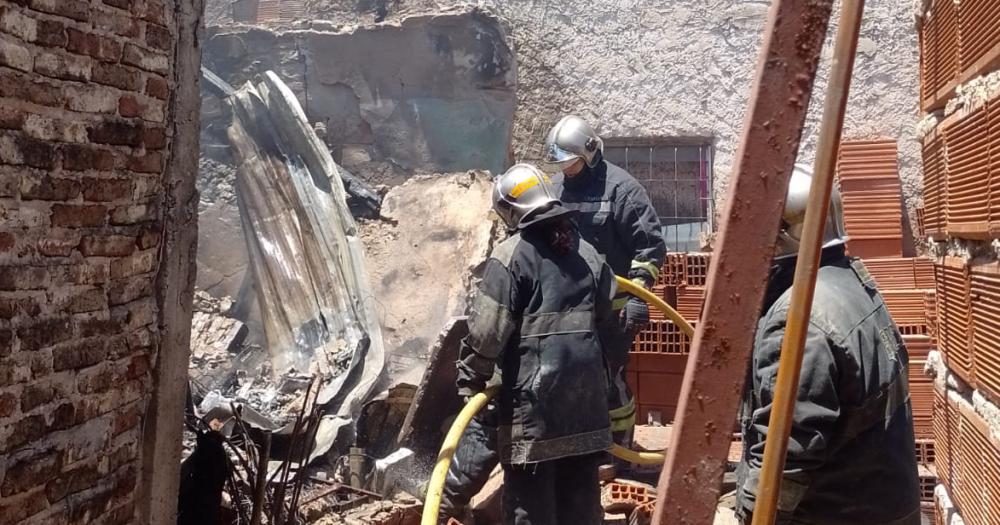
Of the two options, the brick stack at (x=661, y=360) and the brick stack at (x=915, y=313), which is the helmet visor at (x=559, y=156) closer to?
Answer: the brick stack at (x=661, y=360)

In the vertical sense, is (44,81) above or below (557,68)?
below

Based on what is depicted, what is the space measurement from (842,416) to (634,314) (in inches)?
125

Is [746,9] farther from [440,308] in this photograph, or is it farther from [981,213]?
[981,213]

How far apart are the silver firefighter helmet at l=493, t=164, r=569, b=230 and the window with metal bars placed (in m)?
4.91

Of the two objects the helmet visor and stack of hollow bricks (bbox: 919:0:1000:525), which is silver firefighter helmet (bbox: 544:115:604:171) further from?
stack of hollow bricks (bbox: 919:0:1000:525)

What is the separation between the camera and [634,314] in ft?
19.6

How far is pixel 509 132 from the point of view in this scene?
9133 mm

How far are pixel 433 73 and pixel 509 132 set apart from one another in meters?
1.05

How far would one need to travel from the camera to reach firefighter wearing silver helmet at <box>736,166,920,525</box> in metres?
2.72

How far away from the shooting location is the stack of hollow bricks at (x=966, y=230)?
284cm

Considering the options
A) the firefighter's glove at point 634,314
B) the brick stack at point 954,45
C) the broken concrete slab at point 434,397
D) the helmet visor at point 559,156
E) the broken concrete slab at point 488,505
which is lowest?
the broken concrete slab at point 488,505

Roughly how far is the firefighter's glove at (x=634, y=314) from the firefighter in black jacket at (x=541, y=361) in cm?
167

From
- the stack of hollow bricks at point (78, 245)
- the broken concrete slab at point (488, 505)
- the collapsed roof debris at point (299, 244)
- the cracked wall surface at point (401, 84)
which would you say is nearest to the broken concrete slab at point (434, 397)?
the broken concrete slab at point (488, 505)

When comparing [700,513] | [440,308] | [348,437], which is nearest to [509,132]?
[440,308]
